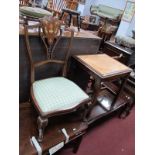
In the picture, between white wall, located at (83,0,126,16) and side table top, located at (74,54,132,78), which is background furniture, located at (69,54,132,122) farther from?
white wall, located at (83,0,126,16)

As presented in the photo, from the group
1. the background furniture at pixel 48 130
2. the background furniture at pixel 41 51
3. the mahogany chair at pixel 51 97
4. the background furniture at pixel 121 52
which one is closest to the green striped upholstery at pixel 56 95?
the mahogany chair at pixel 51 97

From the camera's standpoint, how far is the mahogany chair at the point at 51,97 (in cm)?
107

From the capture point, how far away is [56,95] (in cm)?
116

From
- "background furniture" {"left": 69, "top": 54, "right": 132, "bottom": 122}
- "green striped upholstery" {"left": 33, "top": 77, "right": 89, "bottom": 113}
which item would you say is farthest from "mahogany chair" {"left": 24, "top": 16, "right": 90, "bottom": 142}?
"background furniture" {"left": 69, "top": 54, "right": 132, "bottom": 122}

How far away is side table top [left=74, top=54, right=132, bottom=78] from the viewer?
4.50ft

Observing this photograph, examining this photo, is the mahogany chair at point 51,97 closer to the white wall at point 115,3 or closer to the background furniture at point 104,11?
the background furniture at point 104,11

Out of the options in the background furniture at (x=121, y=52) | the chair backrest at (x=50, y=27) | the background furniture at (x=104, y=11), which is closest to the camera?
the chair backrest at (x=50, y=27)

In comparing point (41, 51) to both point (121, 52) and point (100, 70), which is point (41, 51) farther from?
point (121, 52)

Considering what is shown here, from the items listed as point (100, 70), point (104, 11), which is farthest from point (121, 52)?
point (104, 11)

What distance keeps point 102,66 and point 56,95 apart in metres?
0.53

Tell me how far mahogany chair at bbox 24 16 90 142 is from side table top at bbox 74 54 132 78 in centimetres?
24
